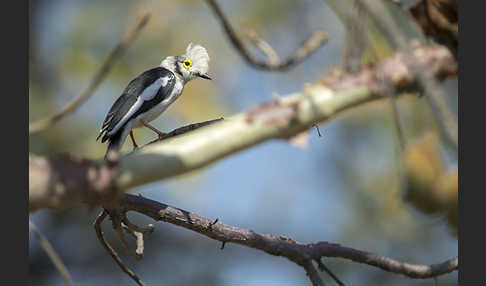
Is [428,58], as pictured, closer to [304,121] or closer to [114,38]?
[304,121]

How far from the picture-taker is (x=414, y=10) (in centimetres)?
A: 70

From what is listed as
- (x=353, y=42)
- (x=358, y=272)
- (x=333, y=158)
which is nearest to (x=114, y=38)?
(x=333, y=158)

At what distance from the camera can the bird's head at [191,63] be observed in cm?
91

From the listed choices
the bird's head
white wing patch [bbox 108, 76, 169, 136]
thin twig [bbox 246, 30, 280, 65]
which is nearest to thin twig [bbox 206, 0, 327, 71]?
thin twig [bbox 246, 30, 280, 65]

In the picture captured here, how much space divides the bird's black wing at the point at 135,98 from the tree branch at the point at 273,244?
0.17 metres

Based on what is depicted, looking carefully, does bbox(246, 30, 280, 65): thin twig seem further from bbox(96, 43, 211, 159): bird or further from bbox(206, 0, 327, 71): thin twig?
bbox(96, 43, 211, 159): bird

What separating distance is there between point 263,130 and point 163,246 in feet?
7.65

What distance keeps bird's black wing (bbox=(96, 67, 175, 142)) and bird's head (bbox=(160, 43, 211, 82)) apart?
17 mm

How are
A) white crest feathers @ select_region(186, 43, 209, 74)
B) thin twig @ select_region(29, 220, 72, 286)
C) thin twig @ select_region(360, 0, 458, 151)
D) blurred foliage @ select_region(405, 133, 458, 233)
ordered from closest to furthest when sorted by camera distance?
thin twig @ select_region(360, 0, 458, 151) < thin twig @ select_region(29, 220, 72, 286) < blurred foliage @ select_region(405, 133, 458, 233) < white crest feathers @ select_region(186, 43, 209, 74)

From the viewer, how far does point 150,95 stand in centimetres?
97

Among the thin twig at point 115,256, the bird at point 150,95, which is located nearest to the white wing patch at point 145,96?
the bird at point 150,95

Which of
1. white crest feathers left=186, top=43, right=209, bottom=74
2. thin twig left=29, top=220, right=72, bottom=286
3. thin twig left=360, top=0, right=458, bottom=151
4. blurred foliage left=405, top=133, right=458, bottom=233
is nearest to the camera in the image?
thin twig left=360, top=0, right=458, bottom=151

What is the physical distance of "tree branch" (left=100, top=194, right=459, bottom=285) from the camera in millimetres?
803

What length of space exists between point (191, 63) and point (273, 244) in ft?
1.08
